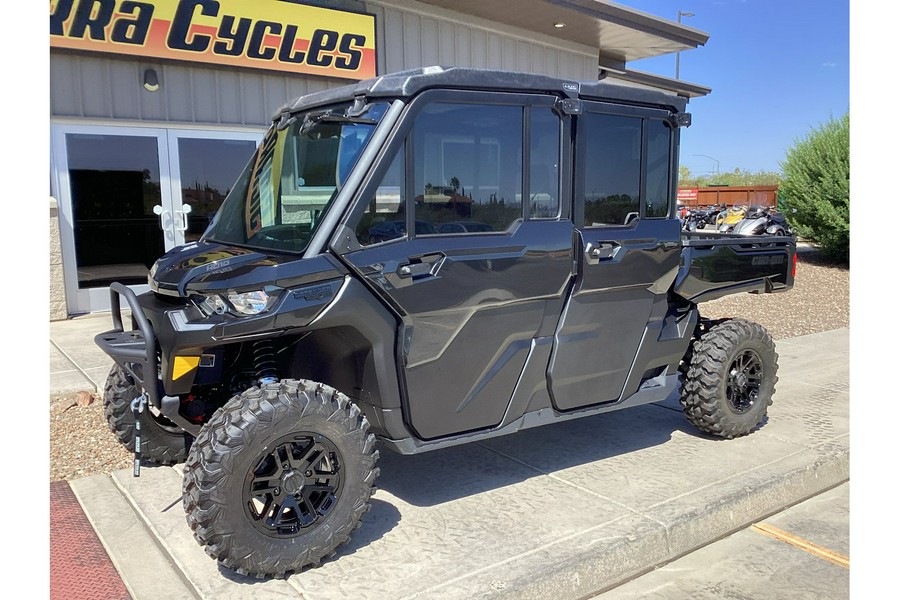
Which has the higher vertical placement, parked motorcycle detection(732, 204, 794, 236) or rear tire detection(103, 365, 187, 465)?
parked motorcycle detection(732, 204, 794, 236)

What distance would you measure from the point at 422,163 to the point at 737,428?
314 centimetres

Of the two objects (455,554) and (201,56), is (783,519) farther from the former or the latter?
(201,56)

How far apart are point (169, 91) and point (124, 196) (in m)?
1.53

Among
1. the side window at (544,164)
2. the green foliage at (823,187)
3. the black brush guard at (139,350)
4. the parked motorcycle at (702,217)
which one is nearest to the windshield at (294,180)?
the black brush guard at (139,350)

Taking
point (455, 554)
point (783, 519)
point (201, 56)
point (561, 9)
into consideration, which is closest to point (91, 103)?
point (201, 56)

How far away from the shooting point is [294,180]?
3766mm

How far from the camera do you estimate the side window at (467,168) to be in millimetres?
3576

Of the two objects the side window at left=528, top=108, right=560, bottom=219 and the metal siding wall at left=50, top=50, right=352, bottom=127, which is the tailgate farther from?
the metal siding wall at left=50, top=50, right=352, bottom=127

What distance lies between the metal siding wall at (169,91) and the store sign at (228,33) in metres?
0.21

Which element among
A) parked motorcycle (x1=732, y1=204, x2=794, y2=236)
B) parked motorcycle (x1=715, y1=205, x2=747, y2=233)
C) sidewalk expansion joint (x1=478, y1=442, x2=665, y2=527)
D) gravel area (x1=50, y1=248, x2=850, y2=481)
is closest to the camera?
sidewalk expansion joint (x1=478, y1=442, x2=665, y2=527)

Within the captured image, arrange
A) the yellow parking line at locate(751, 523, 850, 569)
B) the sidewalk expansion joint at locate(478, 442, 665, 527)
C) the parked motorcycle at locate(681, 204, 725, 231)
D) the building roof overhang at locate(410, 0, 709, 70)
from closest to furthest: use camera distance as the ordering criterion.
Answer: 1. the yellow parking line at locate(751, 523, 850, 569)
2. the sidewalk expansion joint at locate(478, 442, 665, 527)
3. the building roof overhang at locate(410, 0, 709, 70)
4. the parked motorcycle at locate(681, 204, 725, 231)

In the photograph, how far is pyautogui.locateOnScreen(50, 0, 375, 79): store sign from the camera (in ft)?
28.6

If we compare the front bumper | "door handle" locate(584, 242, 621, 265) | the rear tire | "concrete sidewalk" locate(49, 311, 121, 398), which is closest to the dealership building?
"concrete sidewalk" locate(49, 311, 121, 398)

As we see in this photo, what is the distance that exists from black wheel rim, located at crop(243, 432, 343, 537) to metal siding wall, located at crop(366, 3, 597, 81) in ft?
29.6
